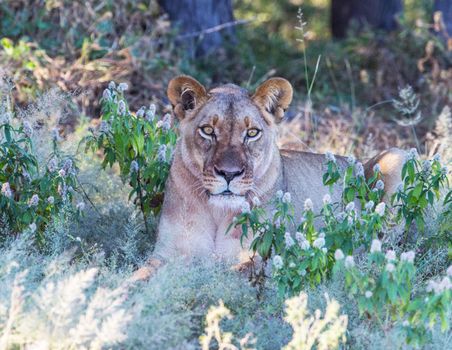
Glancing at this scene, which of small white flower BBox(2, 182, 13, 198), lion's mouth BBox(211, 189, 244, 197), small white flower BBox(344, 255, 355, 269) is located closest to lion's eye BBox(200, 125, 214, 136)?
lion's mouth BBox(211, 189, 244, 197)

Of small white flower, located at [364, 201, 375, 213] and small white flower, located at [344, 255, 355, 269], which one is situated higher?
small white flower, located at [344, 255, 355, 269]

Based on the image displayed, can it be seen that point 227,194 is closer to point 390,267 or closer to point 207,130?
point 207,130

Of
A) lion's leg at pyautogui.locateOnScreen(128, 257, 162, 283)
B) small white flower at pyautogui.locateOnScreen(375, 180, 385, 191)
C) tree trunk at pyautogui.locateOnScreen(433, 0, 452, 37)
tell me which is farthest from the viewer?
tree trunk at pyautogui.locateOnScreen(433, 0, 452, 37)

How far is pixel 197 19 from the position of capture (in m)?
9.82

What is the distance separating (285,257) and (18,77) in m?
3.92

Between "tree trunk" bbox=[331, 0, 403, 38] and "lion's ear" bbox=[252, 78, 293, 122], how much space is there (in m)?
6.60

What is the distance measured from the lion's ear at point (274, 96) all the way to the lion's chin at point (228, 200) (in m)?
0.57

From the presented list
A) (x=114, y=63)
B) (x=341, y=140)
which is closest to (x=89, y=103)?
(x=114, y=63)

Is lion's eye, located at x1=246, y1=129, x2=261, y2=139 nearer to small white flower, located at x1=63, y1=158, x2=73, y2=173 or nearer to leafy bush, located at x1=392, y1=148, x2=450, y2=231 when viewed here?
leafy bush, located at x1=392, y1=148, x2=450, y2=231

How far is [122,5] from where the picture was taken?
9164 millimetres

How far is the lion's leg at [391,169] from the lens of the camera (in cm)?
628

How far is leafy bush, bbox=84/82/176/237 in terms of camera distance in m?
5.70

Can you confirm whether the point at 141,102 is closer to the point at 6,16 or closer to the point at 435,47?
the point at 6,16

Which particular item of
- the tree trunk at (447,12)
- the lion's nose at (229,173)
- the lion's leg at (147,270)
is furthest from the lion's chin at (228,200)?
the tree trunk at (447,12)
